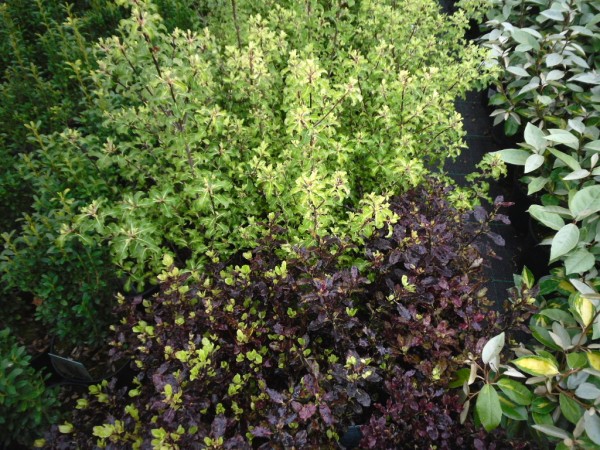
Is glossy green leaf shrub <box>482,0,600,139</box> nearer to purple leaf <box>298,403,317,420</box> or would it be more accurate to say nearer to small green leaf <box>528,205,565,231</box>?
small green leaf <box>528,205,565,231</box>

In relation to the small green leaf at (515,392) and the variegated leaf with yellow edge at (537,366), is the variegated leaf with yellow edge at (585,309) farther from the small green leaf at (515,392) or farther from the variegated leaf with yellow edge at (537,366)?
the small green leaf at (515,392)

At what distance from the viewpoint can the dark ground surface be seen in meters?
3.56

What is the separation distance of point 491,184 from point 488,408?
2.98 metres

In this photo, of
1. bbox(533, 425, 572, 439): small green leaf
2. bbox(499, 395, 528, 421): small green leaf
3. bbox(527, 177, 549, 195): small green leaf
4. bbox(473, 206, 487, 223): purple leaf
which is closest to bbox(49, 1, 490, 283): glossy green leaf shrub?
bbox(473, 206, 487, 223): purple leaf

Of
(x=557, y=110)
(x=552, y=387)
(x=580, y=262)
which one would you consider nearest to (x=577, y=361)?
(x=552, y=387)

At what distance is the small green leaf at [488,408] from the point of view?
1.75 metres

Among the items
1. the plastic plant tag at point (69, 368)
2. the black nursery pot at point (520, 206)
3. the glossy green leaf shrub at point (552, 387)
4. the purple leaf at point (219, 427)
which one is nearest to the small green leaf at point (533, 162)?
the black nursery pot at point (520, 206)

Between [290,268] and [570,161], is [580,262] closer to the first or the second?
[570,161]

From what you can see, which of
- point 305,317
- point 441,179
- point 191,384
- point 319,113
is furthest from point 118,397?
point 441,179

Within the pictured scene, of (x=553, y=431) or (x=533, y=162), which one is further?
(x=533, y=162)

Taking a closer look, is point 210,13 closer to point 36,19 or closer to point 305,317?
point 36,19

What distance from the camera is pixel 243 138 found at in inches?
97.9

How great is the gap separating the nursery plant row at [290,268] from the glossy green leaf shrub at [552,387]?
11 mm

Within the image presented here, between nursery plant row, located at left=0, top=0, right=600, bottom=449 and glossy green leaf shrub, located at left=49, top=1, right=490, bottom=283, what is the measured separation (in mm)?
16
